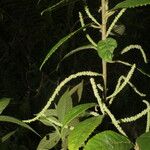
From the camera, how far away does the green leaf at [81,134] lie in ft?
2.88

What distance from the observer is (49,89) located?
2.32 metres

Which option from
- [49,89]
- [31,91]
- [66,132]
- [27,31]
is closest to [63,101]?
[66,132]

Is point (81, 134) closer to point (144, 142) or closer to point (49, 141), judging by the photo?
point (144, 142)

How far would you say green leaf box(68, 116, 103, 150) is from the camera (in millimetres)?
877

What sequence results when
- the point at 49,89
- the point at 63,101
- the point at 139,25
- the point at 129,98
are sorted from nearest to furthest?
the point at 63,101, the point at 49,89, the point at 129,98, the point at 139,25

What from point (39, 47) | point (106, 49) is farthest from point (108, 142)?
point (39, 47)

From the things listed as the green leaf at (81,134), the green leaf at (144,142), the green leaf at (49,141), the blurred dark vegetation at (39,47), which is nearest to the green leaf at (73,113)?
the green leaf at (81,134)

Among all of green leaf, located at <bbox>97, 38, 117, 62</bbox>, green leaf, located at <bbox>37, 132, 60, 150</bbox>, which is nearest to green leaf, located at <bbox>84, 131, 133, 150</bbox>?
green leaf, located at <bbox>97, 38, 117, 62</bbox>

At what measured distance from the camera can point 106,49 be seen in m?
0.97

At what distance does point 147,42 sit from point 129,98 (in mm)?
431

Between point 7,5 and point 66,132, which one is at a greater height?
point 7,5

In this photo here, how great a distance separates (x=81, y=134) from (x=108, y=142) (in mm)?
55

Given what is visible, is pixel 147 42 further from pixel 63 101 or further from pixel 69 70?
pixel 63 101

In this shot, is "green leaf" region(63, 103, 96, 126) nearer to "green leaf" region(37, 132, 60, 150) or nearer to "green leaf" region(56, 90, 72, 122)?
"green leaf" region(56, 90, 72, 122)
